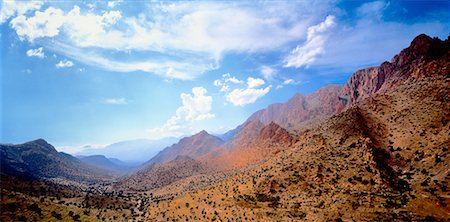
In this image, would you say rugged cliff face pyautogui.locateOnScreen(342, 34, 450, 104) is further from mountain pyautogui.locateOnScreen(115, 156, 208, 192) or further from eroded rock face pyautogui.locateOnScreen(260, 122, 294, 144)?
mountain pyautogui.locateOnScreen(115, 156, 208, 192)

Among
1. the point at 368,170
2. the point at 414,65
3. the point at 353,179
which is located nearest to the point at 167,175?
the point at 353,179

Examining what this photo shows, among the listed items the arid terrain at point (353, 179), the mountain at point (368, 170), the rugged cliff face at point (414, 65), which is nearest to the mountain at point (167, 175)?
the arid terrain at point (353, 179)

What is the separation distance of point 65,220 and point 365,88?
349 ft

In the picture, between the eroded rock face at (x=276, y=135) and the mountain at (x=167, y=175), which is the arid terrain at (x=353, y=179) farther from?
the mountain at (x=167, y=175)

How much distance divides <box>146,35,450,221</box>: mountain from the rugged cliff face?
13.0 inches

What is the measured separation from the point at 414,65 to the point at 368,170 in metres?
45.0

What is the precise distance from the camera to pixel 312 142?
68.6 metres

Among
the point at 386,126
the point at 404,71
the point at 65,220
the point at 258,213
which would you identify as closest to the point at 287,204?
the point at 258,213

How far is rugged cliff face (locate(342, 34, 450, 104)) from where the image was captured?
221 ft

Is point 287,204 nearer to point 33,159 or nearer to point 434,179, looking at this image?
point 434,179

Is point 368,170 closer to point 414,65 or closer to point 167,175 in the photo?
point 414,65

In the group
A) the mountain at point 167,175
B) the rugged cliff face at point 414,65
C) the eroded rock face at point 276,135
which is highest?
the rugged cliff face at point 414,65

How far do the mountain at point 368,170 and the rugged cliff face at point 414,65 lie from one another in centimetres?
33

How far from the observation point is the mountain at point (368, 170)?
40406 mm
